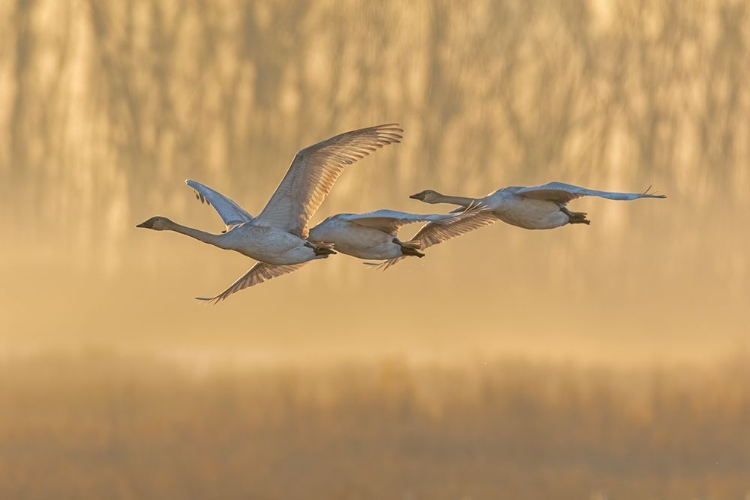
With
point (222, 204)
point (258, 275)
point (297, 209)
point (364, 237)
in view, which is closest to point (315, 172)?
point (297, 209)

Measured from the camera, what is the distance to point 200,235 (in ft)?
105

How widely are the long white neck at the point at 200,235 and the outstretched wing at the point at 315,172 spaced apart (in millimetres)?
994

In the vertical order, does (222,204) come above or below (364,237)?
above

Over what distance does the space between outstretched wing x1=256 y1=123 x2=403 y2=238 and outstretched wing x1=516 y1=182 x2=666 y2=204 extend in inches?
106

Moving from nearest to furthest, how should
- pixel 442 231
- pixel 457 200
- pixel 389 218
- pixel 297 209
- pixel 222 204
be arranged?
pixel 389 218 < pixel 297 209 < pixel 222 204 < pixel 442 231 < pixel 457 200

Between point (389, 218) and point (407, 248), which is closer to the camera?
point (389, 218)

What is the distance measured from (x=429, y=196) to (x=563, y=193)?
4.57 m

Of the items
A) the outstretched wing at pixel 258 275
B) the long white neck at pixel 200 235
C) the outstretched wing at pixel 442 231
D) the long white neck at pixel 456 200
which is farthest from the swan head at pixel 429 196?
the long white neck at pixel 200 235

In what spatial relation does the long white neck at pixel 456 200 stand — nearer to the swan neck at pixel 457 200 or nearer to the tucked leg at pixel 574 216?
the swan neck at pixel 457 200

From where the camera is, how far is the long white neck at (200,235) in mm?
31406

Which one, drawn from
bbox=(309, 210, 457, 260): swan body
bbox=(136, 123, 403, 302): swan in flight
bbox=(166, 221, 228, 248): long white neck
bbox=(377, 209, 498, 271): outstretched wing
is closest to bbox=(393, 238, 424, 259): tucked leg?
bbox=(309, 210, 457, 260): swan body

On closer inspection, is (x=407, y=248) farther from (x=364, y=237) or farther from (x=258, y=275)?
(x=258, y=275)

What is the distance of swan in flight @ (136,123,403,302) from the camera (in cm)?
3130

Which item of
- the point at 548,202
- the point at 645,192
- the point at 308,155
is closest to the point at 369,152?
the point at 308,155
